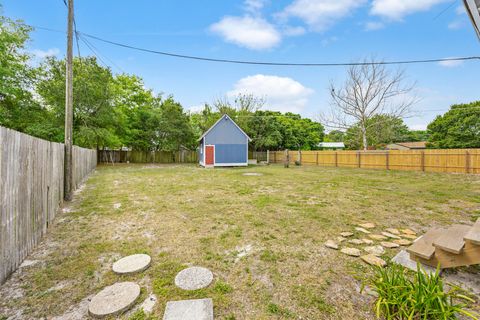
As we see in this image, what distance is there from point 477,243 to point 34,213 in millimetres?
4847

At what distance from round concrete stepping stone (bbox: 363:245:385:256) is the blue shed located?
46.5 feet

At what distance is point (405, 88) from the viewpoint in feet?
51.7

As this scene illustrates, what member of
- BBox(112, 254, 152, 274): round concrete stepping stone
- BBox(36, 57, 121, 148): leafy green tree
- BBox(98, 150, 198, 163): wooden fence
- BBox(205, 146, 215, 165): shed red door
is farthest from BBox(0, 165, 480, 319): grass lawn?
BBox(98, 150, 198, 163): wooden fence

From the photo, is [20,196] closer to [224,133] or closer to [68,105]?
[68,105]

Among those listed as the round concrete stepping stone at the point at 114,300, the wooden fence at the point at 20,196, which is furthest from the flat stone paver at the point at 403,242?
the wooden fence at the point at 20,196

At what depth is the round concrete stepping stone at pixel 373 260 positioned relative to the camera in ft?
7.52

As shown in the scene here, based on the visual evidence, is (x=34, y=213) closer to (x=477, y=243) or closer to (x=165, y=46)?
(x=477, y=243)

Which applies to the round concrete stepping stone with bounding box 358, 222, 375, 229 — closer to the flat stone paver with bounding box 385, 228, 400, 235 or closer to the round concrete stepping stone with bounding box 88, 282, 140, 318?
the flat stone paver with bounding box 385, 228, 400, 235

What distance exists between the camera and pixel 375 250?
265 centimetres

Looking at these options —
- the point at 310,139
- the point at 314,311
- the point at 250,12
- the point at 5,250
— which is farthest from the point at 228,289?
the point at 310,139

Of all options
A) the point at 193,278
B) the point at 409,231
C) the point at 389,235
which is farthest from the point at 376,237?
the point at 193,278

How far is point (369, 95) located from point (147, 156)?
834 inches

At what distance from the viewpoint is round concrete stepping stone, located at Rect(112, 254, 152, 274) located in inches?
86.9

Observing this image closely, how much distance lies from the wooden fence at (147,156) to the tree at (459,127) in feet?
87.4
